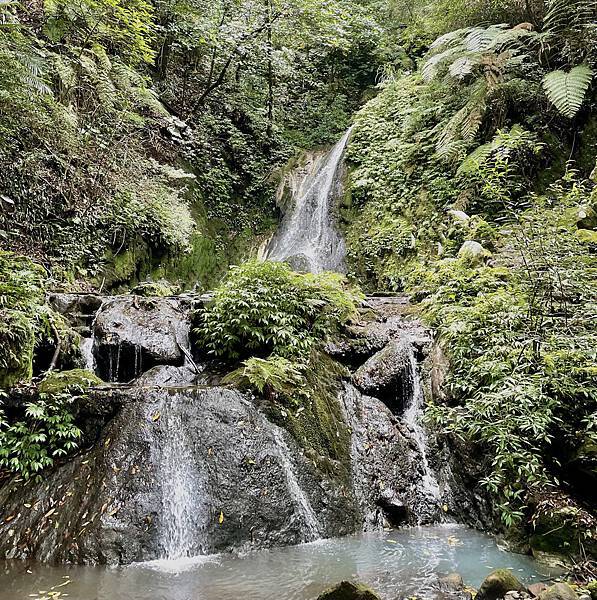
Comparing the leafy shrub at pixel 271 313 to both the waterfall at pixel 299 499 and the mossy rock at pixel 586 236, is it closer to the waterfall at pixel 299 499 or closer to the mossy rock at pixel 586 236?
the waterfall at pixel 299 499

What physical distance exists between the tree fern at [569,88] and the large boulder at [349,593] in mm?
7877

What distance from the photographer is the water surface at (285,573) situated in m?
3.74

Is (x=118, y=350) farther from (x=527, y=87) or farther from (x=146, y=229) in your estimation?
(x=527, y=87)

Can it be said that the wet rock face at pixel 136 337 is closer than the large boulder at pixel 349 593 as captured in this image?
No

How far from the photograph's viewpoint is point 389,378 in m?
6.88

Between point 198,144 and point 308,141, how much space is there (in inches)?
160

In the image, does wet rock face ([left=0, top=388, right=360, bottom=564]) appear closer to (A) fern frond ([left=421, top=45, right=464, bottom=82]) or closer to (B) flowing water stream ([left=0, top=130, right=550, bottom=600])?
(B) flowing water stream ([left=0, top=130, right=550, bottom=600])

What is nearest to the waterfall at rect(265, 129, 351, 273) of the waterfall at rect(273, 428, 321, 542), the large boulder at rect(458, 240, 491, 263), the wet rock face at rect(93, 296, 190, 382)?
the large boulder at rect(458, 240, 491, 263)

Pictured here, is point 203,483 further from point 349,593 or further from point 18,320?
point 18,320

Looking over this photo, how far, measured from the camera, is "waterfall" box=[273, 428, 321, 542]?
5.21 m

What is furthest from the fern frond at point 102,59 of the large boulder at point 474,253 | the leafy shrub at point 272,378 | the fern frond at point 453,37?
the large boulder at point 474,253

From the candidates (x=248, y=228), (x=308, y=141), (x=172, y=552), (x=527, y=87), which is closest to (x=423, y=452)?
(x=172, y=552)

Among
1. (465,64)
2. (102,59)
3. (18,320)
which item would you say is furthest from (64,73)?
(465,64)

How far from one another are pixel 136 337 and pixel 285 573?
4474mm
